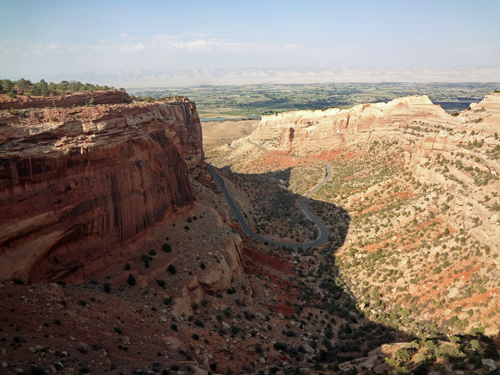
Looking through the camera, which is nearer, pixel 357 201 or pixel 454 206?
pixel 454 206

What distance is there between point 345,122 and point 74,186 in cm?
8638

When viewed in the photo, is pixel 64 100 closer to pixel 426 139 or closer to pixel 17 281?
pixel 17 281

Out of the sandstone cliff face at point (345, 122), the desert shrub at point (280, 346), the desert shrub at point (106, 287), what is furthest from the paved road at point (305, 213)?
the desert shrub at point (106, 287)

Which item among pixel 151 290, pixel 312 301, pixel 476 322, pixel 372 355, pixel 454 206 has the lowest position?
pixel 312 301

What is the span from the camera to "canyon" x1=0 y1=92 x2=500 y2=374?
22.0m

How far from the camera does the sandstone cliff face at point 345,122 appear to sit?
84312 millimetres

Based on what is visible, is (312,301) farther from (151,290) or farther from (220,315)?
(151,290)

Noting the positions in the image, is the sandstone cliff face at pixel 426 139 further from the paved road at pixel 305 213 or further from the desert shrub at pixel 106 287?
the desert shrub at pixel 106 287

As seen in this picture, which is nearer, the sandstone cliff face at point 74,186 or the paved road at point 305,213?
the sandstone cliff face at point 74,186

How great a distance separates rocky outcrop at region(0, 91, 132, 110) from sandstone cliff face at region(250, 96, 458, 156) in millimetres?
72211

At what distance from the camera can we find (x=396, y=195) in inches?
2201

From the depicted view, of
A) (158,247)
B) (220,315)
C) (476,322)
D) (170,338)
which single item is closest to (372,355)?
(476,322)

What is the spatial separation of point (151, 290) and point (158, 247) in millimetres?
6034

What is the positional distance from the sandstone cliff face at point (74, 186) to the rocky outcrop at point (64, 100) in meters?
4.65
